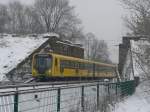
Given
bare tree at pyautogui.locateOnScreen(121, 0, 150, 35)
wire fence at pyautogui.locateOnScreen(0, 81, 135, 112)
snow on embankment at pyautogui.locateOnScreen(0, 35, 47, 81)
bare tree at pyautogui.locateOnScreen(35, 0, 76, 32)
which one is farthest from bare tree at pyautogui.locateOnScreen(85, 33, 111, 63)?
wire fence at pyautogui.locateOnScreen(0, 81, 135, 112)

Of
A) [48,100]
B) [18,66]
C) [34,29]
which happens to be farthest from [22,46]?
[34,29]

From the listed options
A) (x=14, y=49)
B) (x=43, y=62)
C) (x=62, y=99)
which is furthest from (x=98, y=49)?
(x=62, y=99)

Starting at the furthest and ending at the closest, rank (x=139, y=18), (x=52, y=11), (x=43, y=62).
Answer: (x=52, y=11), (x=43, y=62), (x=139, y=18)

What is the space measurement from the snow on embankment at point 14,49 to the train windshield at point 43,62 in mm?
4083

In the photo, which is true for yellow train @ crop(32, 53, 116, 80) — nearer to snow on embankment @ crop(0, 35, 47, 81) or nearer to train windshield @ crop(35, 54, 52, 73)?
train windshield @ crop(35, 54, 52, 73)

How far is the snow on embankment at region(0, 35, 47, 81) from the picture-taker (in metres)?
44.9

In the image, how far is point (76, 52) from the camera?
224 ft

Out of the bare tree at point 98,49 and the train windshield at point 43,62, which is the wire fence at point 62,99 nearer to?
the train windshield at point 43,62

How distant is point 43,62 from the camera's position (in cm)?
4000

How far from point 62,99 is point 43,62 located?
2909 cm

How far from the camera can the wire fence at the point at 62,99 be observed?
318 inches

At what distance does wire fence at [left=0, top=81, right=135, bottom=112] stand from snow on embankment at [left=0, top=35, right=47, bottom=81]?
26899 millimetres

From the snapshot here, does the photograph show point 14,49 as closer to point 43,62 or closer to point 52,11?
point 43,62

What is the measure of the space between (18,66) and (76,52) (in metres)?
24.5
